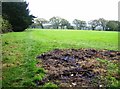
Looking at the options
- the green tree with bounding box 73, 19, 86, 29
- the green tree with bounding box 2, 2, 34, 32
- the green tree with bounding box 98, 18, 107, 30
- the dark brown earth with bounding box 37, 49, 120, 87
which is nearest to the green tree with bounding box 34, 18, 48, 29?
the green tree with bounding box 73, 19, 86, 29

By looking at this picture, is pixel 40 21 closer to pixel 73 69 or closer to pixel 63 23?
pixel 63 23

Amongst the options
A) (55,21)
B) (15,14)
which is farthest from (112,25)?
(15,14)

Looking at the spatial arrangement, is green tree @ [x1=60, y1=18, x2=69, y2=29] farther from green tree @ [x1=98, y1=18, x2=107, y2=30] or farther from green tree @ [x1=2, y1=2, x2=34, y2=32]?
green tree @ [x1=2, y1=2, x2=34, y2=32]

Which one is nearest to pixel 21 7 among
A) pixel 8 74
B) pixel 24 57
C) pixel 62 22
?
pixel 24 57

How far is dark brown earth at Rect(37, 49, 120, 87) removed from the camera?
7621 millimetres

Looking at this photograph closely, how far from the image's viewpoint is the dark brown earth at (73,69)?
762 cm

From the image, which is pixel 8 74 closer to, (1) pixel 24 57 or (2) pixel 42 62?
(2) pixel 42 62

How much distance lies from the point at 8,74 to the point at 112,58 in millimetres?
4855

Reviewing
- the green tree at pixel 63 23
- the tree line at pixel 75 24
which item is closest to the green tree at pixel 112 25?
the tree line at pixel 75 24

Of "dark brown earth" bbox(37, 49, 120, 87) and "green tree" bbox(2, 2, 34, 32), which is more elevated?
"green tree" bbox(2, 2, 34, 32)

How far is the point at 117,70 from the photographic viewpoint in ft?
29.3

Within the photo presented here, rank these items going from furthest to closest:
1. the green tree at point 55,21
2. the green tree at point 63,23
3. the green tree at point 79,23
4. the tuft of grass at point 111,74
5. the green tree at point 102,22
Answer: the green tree at point 55,21, the green tree at point 63,23, the green tree at point 79,23, the green tree at point 102,22, the tuft of grass at point 111,74

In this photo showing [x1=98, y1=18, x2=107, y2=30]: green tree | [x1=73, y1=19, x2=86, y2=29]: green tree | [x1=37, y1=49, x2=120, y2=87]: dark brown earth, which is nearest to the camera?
[x1=37, y1=49, x2=120, y2=87]: dark brown earth

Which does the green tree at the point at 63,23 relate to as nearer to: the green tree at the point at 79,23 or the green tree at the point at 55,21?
the green tree at the point at 55,21
